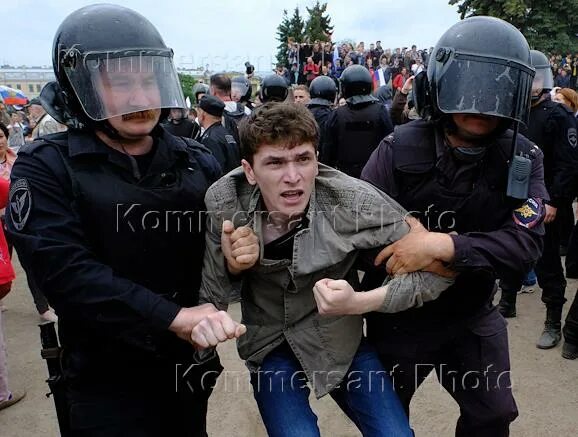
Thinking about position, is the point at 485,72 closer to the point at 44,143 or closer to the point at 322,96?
the point at 44,143

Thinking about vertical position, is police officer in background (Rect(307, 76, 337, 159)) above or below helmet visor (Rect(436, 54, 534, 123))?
below

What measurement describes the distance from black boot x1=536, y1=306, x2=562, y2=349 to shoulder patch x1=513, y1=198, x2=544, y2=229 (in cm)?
250

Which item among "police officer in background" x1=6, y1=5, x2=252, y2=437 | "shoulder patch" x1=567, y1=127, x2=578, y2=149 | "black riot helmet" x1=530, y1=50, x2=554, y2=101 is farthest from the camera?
"black riot helmet" x1=530, y1=50, x2=554, y2=101

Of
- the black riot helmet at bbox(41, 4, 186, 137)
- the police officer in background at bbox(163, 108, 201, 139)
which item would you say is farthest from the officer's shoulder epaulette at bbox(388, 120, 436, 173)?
the police officer in background at bbox(163, 108, 201, 139)

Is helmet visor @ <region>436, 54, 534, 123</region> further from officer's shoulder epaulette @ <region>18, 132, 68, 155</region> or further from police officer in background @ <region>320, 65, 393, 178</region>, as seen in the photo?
police officer in background @ <region>320, 65, 393, 178</region>

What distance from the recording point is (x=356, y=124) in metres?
5.38

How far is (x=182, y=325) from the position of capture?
63.6 inches

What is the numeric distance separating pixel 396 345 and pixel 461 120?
91 cm

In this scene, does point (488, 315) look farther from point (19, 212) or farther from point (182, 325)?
point (19, 212)

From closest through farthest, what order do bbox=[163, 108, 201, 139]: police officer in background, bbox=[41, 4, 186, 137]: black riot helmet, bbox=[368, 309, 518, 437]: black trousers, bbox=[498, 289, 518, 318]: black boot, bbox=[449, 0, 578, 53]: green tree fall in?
bbox=[41, 4, 186, 137]: black riot helmet, bbox=[368, 309, 518, 437]: black trousers, bbox=[498, 289, 518, 318]: black boot, bbox=[163, 108, 201, 139]: police officer in background, bbox=[449, 0, 578, 53]: green tree

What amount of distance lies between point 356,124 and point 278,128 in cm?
372

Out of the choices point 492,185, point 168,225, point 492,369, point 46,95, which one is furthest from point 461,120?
point 46,95

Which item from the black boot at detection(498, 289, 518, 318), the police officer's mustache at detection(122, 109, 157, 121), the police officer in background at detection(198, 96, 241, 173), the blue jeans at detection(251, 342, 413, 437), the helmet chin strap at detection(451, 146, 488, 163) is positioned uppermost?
the police officer's mustache at detection(122, 109, 157, 121)

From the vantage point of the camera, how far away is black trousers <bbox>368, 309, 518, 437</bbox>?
6.72ft
